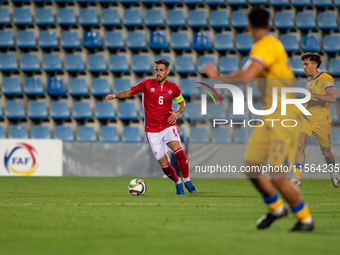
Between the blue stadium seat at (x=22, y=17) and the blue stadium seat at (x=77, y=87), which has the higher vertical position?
the blue stadium seat at (x=22, y=17)

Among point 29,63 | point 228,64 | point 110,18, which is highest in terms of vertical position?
point 110,18

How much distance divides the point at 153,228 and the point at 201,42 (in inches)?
537

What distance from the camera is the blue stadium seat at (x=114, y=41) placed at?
17781 millimetres

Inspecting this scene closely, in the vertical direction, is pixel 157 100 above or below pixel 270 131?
above

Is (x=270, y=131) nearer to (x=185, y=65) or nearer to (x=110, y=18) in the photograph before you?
(x=185, y=65)

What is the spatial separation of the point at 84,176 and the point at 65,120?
331cm

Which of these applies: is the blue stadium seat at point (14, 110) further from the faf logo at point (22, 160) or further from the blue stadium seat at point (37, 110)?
the faf logo at point (22, 160)

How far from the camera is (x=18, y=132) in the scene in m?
17.1

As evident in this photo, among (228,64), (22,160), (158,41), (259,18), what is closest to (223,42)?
(228,64)

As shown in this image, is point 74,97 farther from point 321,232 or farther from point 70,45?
point 321,232

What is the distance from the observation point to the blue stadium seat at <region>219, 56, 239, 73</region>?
56.9 ft

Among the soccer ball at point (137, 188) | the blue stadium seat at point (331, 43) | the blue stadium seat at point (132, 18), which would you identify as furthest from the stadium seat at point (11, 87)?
the blue stadium seat at point (331, 43)

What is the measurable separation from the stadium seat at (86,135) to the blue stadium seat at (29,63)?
2695 mm

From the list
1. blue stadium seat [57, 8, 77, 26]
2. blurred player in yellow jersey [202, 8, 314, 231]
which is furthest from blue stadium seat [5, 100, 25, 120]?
blurred player in yellow jersey [202, 8, 314, 231]
